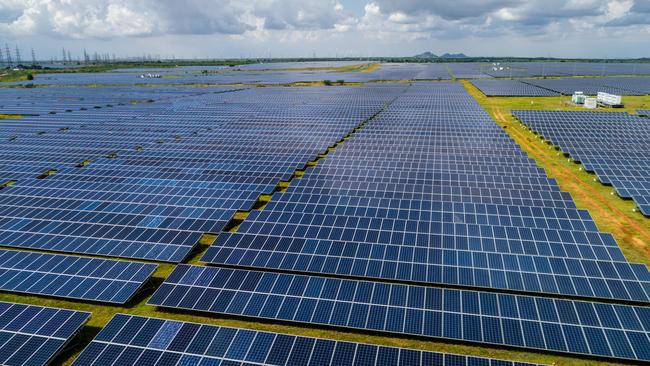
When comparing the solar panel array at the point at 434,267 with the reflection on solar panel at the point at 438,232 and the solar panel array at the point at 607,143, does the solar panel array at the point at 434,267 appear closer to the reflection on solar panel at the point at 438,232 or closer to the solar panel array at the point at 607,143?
the reflection on solar panel at the point at 438,232

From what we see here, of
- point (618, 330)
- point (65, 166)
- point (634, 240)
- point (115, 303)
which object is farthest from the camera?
point (65, 166)

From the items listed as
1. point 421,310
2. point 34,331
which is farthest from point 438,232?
point 34,331

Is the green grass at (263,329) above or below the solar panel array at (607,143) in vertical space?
below

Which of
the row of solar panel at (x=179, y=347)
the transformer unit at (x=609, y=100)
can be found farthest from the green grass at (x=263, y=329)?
the transformer unit at (x=609, y=100)

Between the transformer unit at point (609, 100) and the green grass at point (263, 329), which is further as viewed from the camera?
the transformer unit at point (609, 100)

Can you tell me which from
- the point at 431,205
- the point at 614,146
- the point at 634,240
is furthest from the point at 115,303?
the point at 614,146

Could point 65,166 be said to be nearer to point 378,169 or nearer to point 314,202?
point 314,202

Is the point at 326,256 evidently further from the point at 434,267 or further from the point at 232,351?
the point at 232,351
